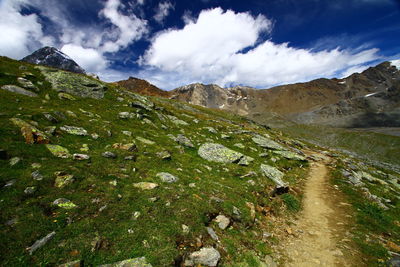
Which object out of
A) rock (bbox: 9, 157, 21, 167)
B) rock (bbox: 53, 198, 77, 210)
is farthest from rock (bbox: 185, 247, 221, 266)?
rock (bbox: 9, 157, 21, 167)

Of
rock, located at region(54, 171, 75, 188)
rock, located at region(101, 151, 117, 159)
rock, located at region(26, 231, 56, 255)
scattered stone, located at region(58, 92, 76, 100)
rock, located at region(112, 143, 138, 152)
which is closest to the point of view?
rock, located at region(26, 231, 56, 255)

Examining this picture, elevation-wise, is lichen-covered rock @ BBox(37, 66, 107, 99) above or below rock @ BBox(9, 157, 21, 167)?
above

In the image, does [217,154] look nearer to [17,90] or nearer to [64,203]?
[64,203]

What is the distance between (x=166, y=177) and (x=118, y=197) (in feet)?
12.7

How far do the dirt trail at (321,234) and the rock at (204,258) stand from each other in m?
4.20

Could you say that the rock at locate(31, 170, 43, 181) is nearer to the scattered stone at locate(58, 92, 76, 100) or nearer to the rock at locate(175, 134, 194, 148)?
the rock at locate(175, 134, 194, 148)

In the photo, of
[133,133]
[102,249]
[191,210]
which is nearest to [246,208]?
[191,210]

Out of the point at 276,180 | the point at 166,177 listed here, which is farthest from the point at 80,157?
the point at 276,180

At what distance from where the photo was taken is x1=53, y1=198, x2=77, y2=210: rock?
27.7ft

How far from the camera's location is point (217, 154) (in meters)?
21.1

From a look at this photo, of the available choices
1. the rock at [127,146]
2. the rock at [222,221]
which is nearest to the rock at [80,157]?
the rock at [127,146]

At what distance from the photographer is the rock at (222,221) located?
33.3 feet

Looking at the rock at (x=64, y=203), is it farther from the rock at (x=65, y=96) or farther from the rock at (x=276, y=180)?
the rock at (x=65, y=96)

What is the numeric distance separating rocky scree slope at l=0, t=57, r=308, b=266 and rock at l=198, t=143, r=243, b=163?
0.12 meters
